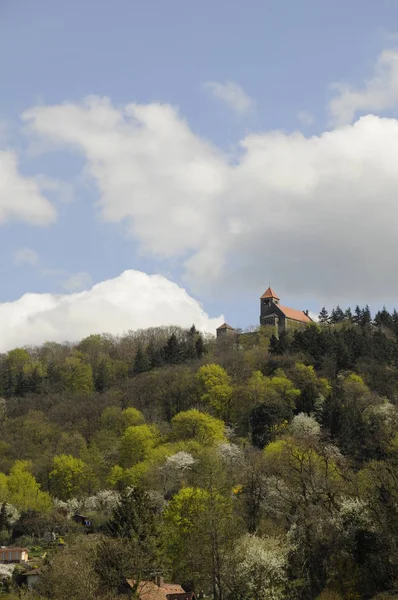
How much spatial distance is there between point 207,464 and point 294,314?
79.9 m

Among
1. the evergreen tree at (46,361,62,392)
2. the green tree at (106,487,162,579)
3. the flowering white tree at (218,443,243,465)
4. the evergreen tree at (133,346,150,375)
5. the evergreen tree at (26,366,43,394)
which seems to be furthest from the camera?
the evergreen tree at (46,361,62,392)

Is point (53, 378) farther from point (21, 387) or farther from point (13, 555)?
point (13, 555)

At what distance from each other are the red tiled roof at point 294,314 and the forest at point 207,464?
4.32m

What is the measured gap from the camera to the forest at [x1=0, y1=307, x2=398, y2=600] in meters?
37.2

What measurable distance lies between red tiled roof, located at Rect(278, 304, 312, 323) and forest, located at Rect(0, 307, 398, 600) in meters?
4.32

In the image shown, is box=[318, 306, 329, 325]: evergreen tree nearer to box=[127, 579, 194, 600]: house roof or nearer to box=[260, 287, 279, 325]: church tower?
box=[260, 287, 279, 325]: church tower

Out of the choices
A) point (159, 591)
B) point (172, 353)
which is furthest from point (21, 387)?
point (159, 591)

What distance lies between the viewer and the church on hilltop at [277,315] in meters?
123

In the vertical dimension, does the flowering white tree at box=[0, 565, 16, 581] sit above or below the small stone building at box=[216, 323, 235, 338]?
below

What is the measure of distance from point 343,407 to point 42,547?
3099 centimetres

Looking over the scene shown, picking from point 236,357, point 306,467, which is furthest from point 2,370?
point 306,467

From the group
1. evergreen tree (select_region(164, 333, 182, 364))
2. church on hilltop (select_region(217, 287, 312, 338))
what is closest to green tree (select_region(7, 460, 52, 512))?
evergreen tree (select_region(164, 333, 182, 364))

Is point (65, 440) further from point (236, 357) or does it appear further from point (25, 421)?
point (236, 357)

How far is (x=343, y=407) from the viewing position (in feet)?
248
